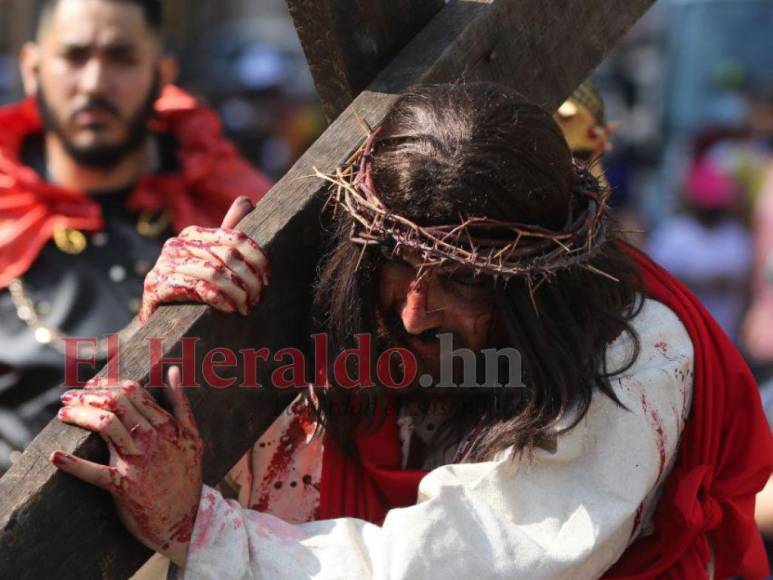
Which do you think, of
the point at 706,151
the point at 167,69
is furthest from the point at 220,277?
the point at 706,151

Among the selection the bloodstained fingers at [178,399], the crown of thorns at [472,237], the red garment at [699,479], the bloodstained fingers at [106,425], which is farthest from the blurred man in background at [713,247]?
the bloodstained fingers at [106,425]

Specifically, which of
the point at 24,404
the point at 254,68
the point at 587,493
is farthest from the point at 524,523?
the point at 254,68

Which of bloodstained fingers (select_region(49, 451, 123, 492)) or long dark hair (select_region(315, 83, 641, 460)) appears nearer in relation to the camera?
bloodstained fingers (select_region(49, 451, 123, 492))

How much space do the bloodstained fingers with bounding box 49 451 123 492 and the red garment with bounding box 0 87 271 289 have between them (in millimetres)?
2374

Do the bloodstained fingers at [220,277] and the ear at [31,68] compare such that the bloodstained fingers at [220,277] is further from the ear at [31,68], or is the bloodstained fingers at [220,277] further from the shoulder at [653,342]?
the ear at [31,68]

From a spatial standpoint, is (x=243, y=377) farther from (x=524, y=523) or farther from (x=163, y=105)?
(x=163, y=105)

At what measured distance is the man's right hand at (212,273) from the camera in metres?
2.25

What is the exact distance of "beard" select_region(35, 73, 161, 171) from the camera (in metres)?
4.61

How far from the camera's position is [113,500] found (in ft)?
7.08

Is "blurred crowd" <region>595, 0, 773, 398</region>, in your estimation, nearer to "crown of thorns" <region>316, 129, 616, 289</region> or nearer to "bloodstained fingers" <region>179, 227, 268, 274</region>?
"crown of thorns" <region>316, 129, 616, 289</region>

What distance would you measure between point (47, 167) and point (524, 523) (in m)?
2.79

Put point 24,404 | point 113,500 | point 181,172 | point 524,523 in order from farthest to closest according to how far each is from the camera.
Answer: point 181,172, point 24,404, point 524,523, point 113,500

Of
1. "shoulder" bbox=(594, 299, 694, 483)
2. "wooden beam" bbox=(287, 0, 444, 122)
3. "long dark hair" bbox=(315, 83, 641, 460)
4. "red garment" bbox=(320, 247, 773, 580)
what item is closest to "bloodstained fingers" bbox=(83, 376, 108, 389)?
"long dark hair" bbox=(315, 83, 641, 460)

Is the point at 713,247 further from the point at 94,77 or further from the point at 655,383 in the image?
the point at 655,383
